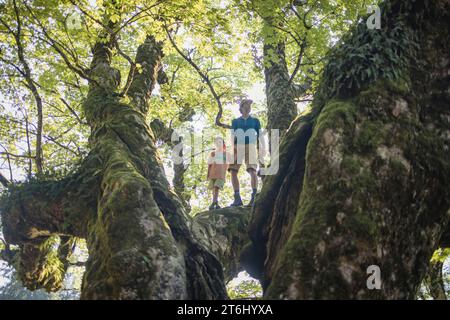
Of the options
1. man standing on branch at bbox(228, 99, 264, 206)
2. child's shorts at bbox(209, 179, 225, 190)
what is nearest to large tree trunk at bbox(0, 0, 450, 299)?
man standing on branch at bbox(228, 99, 264, 206)

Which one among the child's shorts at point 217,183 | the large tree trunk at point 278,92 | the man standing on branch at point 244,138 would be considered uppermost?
the large tree trunk at point 278,92

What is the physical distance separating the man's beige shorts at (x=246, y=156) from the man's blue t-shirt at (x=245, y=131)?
4.7 inches

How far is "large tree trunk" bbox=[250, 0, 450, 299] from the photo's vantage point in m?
3.04

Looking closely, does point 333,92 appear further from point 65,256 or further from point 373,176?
point 65,256

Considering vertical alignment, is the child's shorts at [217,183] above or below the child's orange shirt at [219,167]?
below

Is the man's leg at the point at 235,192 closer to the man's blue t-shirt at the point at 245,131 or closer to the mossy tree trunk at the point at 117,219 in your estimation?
the man's blue t-shirt at the point at 245,131

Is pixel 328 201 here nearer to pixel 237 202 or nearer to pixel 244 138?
pixel 237 202

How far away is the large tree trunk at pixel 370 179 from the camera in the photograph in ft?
9.97

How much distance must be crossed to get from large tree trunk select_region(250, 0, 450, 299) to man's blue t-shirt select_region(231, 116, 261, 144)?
3.55m

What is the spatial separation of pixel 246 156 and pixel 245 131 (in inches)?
23.5

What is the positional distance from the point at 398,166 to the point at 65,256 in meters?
7.48

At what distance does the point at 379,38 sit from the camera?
432 centimetres

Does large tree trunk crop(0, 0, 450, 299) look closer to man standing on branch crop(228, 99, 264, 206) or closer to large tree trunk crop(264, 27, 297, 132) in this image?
man standing on branch crop(228, 99, 264, 206)

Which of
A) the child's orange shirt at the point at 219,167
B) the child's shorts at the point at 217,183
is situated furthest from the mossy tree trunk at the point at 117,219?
the child's shorts at the point at 217,183
